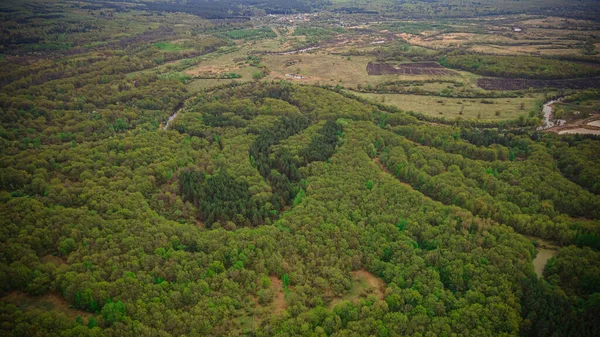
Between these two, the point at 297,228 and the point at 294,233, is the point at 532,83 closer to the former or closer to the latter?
the point at 297,228

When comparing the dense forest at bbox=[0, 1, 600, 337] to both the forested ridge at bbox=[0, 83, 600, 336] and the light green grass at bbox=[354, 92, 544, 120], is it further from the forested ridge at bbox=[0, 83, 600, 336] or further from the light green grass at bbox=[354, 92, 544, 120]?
the light green grass at bbox=[354, 92, 544, 120]

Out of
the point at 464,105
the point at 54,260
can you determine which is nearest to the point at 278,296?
the point at 54,260

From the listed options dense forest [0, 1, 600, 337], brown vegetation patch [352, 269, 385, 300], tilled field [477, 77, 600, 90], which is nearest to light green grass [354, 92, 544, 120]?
dense forest [0, 1, 600, 337]

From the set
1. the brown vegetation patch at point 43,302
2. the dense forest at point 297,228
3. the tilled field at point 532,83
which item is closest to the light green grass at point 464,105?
the dense forest at point 297,228

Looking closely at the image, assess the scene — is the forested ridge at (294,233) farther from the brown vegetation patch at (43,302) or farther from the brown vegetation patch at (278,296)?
the brown vegetation patch at (278,296)

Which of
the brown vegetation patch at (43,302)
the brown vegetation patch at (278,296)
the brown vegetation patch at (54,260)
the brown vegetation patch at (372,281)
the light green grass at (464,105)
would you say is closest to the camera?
the brown vegetation patch at (43,302)

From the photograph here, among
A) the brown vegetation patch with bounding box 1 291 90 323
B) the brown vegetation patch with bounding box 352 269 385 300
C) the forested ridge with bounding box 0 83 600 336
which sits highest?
the forested ridge with bounding box 0 83 600 336
